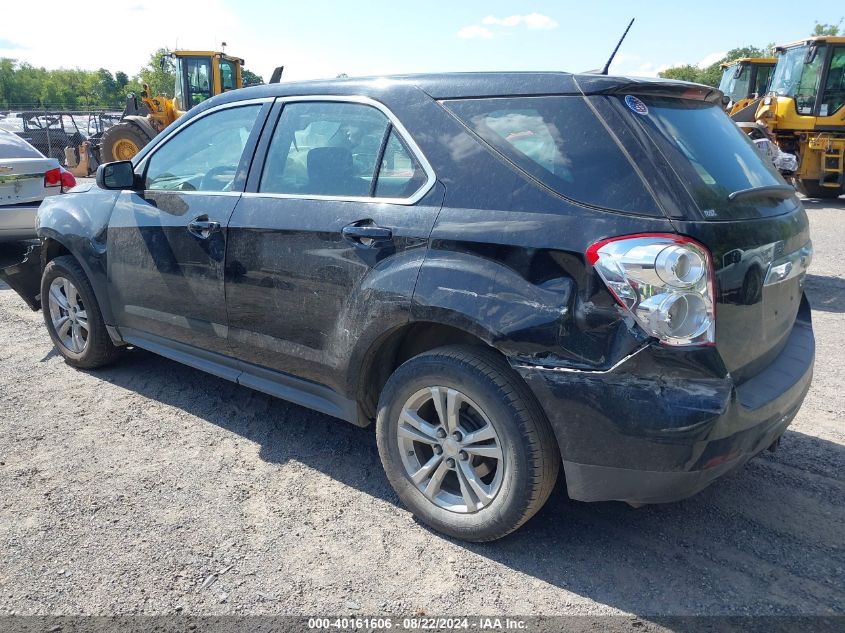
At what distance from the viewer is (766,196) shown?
9.37 ft

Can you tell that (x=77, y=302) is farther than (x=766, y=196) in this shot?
Yes

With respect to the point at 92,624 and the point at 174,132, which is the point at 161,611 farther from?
the point at 174,132

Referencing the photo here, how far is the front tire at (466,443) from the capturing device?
2.66 m

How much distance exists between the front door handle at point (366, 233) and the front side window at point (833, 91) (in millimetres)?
15508

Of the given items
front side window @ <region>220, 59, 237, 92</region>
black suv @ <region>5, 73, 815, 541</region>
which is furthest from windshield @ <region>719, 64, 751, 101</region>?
black suv @ <region>5, 73, 815, 541</region>

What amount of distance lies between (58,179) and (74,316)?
14.4 feet

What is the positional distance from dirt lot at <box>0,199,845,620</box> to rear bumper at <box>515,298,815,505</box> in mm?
444

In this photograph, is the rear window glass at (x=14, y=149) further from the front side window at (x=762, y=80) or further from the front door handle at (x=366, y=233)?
the front side window at (x=762, y=80)

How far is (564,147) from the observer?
8.67ft

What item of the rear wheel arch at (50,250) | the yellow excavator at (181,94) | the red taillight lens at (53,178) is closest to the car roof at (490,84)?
the rear wheel arch at (50,250)

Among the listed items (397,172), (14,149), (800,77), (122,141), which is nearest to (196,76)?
(122,141)

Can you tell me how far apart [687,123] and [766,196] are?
44 centimetres

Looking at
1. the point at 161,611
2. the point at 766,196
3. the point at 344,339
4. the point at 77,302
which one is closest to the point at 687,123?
the point at 766,196

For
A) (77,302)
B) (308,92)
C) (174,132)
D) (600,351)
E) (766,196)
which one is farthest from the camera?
(77,302)
